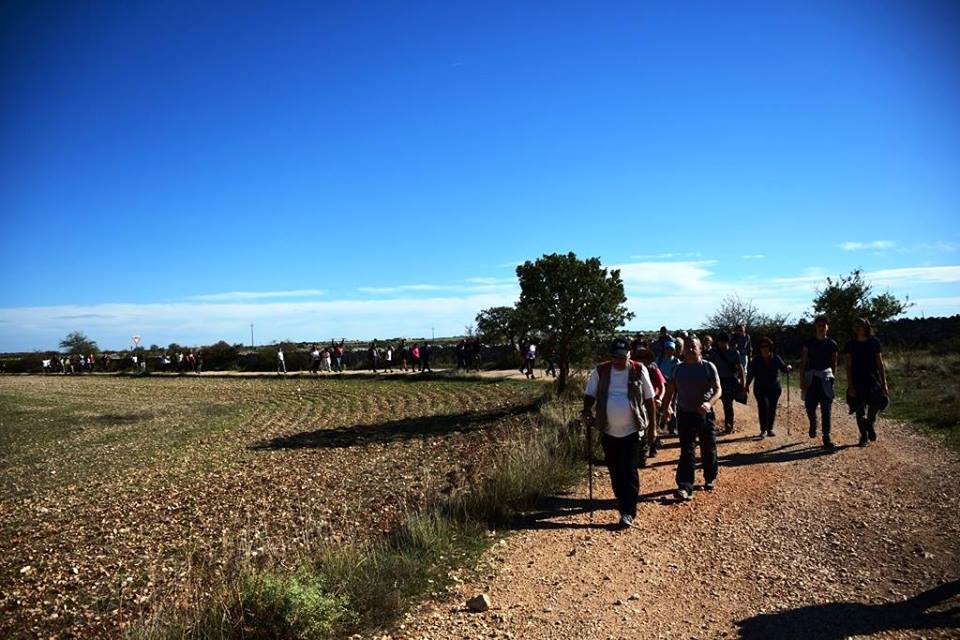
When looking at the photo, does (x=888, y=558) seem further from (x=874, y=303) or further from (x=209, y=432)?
(x=874, y=303)

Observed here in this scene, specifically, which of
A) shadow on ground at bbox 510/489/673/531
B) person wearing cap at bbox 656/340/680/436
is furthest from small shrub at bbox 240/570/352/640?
person wearing cap at bbox 656/340/680/436

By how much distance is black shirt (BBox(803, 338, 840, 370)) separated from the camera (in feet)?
31.4

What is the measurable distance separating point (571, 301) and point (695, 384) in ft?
35.7

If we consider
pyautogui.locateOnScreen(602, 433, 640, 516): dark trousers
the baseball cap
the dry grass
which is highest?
the baseball cap

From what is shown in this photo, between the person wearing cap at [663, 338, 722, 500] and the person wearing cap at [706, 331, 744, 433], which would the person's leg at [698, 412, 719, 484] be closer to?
the person wearing cap at [663, 338, 722, 500]

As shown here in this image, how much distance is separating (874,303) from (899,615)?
24357 millimetres

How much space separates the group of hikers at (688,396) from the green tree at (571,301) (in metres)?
7.45

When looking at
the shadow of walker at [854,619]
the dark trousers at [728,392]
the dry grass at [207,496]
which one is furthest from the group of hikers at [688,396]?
the dry grass at [207,496]

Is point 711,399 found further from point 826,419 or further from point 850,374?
point 850,374

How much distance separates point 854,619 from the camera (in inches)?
169

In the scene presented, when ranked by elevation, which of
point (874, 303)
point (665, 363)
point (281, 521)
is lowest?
point (281, 521)

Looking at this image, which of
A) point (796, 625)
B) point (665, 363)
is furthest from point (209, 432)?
point (796, 625)

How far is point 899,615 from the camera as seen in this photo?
4.30 m

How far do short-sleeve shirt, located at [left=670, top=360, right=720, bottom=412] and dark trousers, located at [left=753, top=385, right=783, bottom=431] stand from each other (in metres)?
3.72
